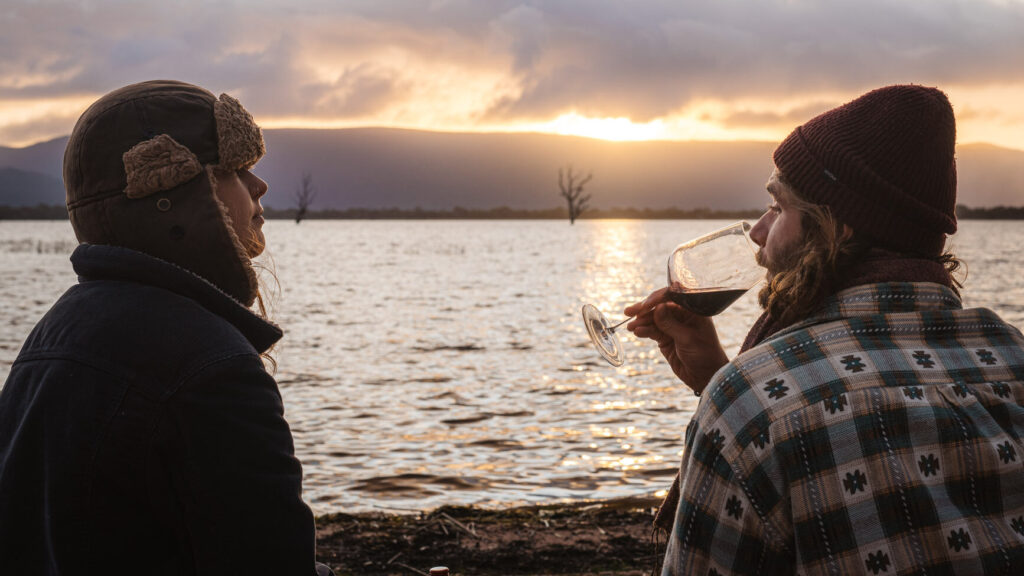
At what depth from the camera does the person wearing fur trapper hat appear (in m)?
1.83

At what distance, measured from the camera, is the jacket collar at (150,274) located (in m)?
1.98

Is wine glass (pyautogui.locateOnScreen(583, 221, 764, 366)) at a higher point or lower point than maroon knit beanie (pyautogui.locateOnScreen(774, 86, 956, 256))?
lower

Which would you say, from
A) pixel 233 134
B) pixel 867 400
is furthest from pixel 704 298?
pixel 233 134

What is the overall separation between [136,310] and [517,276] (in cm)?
3243

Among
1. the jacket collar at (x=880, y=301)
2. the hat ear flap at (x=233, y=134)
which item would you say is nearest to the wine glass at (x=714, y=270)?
the jacket collar at (x=880, y=301)

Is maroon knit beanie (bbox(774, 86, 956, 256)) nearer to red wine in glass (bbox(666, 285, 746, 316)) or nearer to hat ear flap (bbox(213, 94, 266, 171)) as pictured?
red wine in glass (bbox(666, 285, 746, 316))

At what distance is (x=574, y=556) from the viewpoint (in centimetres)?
518

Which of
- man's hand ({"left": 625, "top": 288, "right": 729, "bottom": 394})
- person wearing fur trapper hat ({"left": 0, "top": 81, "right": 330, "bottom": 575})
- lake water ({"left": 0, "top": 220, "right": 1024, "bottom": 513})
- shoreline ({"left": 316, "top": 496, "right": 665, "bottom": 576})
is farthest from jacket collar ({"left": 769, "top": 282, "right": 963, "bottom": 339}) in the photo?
shoreline ({"left": 316, "top": 496, "right": 665, "bottom": 576})

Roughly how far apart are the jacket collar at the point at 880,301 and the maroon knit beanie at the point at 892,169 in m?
0.13

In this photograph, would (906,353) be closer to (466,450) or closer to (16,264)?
(466,450)

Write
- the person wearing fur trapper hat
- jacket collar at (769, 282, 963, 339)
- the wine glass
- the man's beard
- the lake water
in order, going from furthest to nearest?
the lake water, the wine glass, the man's beard, jacket collar at (769, 282, 963, 339), the person wearing fur trapper hat

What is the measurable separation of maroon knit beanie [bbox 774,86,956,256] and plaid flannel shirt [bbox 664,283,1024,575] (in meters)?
0.25

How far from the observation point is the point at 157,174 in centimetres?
201

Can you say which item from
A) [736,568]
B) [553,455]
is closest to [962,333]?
[736,568]
